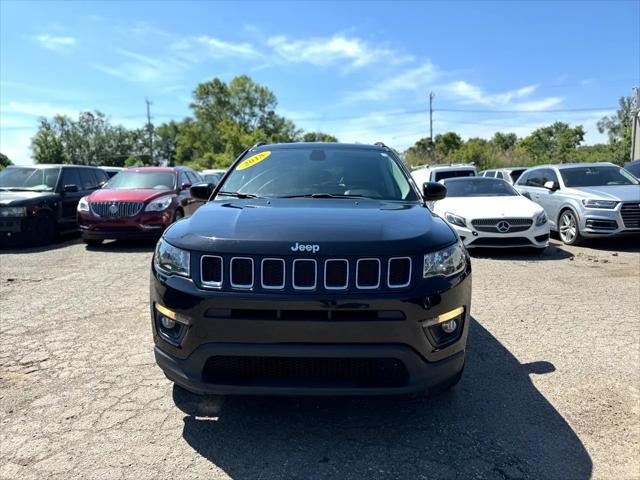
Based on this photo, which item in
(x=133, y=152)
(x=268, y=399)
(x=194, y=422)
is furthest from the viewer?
(x=133, y=152)

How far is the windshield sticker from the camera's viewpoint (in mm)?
4078

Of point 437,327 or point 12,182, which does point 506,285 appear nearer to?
point 437,327

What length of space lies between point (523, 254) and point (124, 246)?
25.4 feet

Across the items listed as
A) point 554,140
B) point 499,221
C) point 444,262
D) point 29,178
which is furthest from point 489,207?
point 554,140

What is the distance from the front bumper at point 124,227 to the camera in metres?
9.12

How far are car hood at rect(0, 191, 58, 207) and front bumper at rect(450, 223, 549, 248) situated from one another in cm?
843

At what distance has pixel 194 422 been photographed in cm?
279

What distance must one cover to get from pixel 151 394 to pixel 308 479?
1.38 meters

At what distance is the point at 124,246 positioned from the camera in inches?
381

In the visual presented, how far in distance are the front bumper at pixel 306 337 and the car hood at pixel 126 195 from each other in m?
7.51

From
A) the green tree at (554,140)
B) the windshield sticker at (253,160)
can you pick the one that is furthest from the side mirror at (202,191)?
the green tree at (554,140)

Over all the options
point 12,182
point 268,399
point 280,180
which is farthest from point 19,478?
point 12,182

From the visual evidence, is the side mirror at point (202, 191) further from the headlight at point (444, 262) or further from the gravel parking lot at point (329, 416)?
the headlight at point (444, 262)

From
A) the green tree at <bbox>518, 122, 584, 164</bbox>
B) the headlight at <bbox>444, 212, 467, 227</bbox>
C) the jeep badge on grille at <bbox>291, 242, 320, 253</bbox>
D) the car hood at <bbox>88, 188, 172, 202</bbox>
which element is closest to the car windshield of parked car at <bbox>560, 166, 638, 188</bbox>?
the headlight at <bbox>444, 212, 467, 227</bbox>
